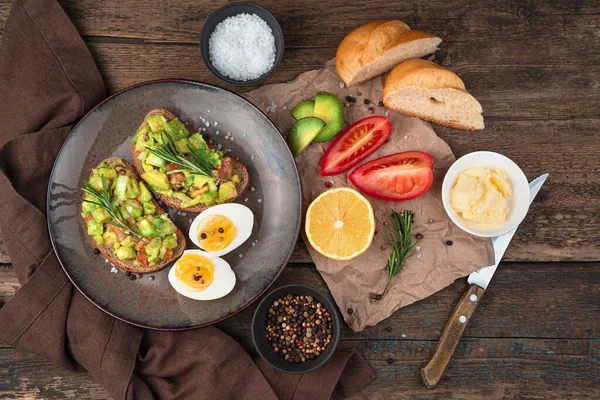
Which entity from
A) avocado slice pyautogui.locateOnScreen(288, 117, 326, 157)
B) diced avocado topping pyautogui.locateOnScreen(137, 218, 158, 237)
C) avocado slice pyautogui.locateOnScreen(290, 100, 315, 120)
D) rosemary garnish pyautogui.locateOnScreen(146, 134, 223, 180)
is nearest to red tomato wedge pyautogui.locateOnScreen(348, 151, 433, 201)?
avocado slice pyautogui.locateOnScreen(288, 117, 326, 157)

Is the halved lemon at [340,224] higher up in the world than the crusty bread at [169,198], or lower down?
lower down

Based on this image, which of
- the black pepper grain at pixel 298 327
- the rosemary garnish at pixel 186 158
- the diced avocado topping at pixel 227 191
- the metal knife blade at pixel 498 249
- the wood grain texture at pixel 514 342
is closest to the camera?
the rosemary garnish at pixel 186 158

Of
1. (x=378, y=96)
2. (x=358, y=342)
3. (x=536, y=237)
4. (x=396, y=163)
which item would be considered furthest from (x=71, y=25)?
(x=536, y=237)

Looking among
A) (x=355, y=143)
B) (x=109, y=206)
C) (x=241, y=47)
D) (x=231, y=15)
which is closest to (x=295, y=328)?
(x=355, y=143)

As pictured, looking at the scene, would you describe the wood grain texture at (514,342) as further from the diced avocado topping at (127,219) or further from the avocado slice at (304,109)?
the diced avocado topping at (127,219)

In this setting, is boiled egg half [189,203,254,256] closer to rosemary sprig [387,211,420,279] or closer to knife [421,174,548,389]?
rosemary sprig [387,211,420,279]

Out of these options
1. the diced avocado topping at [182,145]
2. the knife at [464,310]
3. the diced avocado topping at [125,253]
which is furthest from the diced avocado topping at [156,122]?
the knife at [464,310]

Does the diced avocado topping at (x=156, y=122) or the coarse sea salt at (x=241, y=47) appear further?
the coarse sea salt at (x=241, y=47)

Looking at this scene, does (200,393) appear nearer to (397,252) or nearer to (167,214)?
(167,214)
